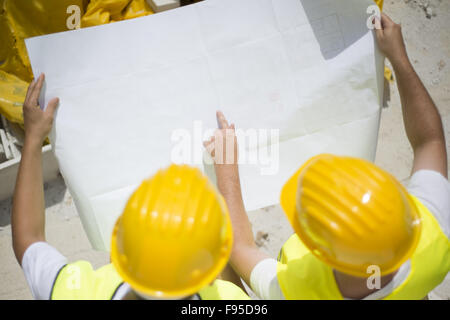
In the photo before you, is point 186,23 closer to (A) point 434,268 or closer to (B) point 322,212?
(B) point 322,212

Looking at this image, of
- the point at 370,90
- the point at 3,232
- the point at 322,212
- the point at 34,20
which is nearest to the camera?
the point at 322,212

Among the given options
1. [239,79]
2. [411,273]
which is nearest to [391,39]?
[239,79]

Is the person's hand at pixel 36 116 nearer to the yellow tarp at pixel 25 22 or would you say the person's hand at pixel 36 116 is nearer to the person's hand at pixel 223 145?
the yellow tarp at pixel 25 22

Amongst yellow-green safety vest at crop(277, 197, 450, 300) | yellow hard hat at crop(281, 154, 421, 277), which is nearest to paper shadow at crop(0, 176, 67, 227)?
yellow-green safety vest at crop(277, 197, 450, 300)

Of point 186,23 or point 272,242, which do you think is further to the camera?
point 272,242

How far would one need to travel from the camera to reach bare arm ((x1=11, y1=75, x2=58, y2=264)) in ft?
3.76

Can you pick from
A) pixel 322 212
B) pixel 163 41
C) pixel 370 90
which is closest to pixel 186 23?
pixel 163 41

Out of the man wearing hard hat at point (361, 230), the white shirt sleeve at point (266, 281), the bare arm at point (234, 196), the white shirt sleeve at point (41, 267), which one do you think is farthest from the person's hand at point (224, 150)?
the white shirt sleeve at point (41, 267)

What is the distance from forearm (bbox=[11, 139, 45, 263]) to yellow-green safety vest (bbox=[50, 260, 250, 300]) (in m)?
0.21

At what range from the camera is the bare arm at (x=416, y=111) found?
1181mm

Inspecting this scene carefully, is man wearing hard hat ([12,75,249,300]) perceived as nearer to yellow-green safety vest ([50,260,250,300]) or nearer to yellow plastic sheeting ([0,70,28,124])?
yellow-green safety vest ([50,260,250,300])

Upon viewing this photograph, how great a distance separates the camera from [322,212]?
34.0 inches

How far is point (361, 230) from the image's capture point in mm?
823
